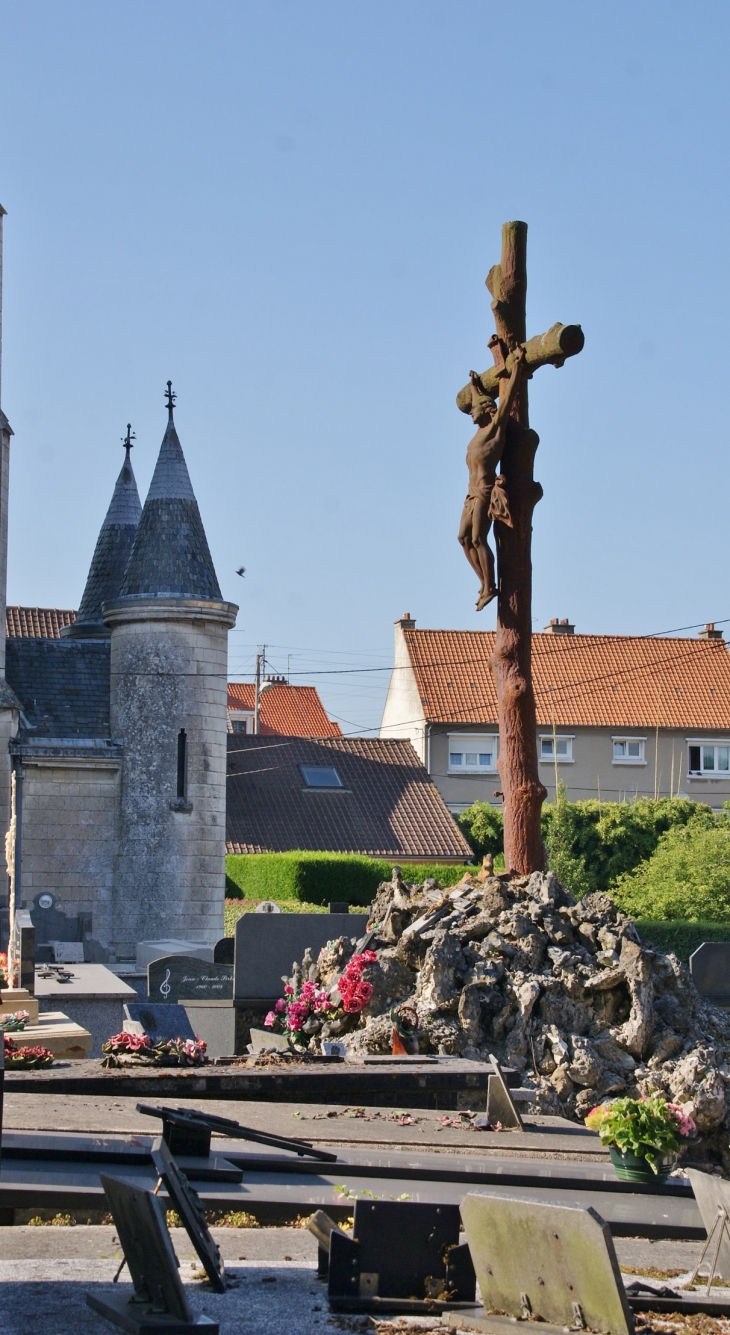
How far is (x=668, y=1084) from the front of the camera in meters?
11.0

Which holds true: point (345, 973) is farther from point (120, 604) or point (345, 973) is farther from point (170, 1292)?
point (120, 604)

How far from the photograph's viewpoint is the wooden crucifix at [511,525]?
12516 mm

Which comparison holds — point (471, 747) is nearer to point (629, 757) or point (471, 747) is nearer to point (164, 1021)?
point (629, 757)

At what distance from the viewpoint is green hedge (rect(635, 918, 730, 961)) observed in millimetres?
24469

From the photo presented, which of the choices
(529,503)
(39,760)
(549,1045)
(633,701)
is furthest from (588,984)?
(633,701)

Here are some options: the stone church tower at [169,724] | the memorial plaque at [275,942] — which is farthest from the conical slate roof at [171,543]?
the memorial plaque at [275,942]

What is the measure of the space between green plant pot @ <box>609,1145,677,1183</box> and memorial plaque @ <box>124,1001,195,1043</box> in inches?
184

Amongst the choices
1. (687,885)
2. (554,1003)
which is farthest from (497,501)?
(687,885)

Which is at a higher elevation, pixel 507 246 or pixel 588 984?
pixel 507 246

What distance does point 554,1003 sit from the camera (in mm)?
11266

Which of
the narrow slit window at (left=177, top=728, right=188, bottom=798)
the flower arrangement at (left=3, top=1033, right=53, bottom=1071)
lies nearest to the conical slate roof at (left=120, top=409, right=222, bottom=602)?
the narrow slit window at (left=177, top=728, right=188, bottom=798)

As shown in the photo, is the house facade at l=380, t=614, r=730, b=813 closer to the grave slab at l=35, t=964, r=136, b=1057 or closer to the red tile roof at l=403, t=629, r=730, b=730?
the red tile roof at l=403, t=629, r=730, b=730

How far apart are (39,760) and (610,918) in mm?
15087

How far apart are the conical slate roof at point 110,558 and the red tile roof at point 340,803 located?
31.1 ft
